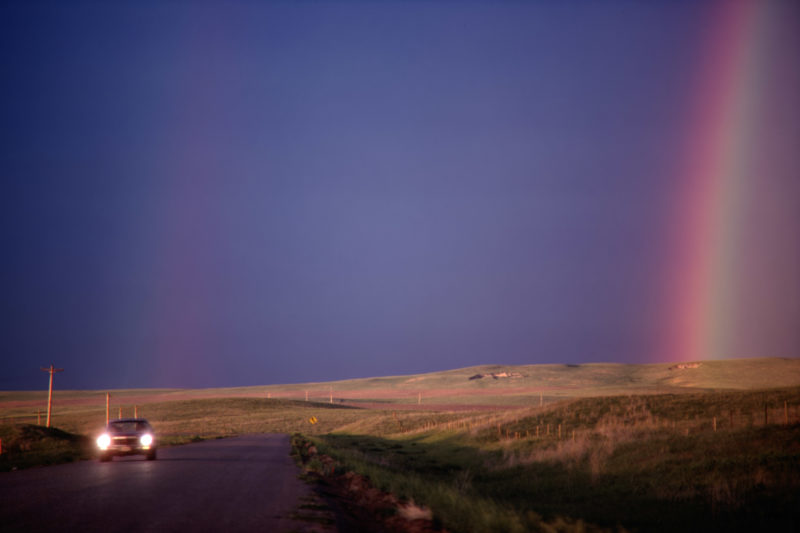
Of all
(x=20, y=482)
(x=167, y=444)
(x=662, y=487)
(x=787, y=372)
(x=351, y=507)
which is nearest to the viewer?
(x=351, y=507)

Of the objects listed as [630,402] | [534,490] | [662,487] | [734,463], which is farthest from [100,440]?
[630,402]

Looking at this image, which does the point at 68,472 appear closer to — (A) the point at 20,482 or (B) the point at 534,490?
(A) the point at 20,482

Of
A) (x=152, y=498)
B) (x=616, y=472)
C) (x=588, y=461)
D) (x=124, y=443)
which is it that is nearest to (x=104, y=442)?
(x=124, y=443)

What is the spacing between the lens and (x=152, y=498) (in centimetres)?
1326

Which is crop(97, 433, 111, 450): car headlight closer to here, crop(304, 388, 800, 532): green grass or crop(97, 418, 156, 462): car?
crop(97, 418, 156, 462): car

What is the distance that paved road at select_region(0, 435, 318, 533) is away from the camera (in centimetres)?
1033

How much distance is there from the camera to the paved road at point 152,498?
10.3m

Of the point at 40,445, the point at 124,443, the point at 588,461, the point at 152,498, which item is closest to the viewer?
the point at 152,498

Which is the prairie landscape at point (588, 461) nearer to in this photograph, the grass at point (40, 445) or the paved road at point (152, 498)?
the grass at point (40, 445)

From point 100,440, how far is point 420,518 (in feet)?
53.0

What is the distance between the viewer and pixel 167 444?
37719 millimetres

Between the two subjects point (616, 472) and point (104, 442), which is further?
point (104, 442)

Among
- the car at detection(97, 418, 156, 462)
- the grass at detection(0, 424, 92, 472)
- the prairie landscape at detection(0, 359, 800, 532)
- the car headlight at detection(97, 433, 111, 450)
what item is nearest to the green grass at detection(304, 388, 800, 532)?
the prairie landscape at detection(0, 359, 800, 532)

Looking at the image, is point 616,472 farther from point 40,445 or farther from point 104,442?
point 40,445
